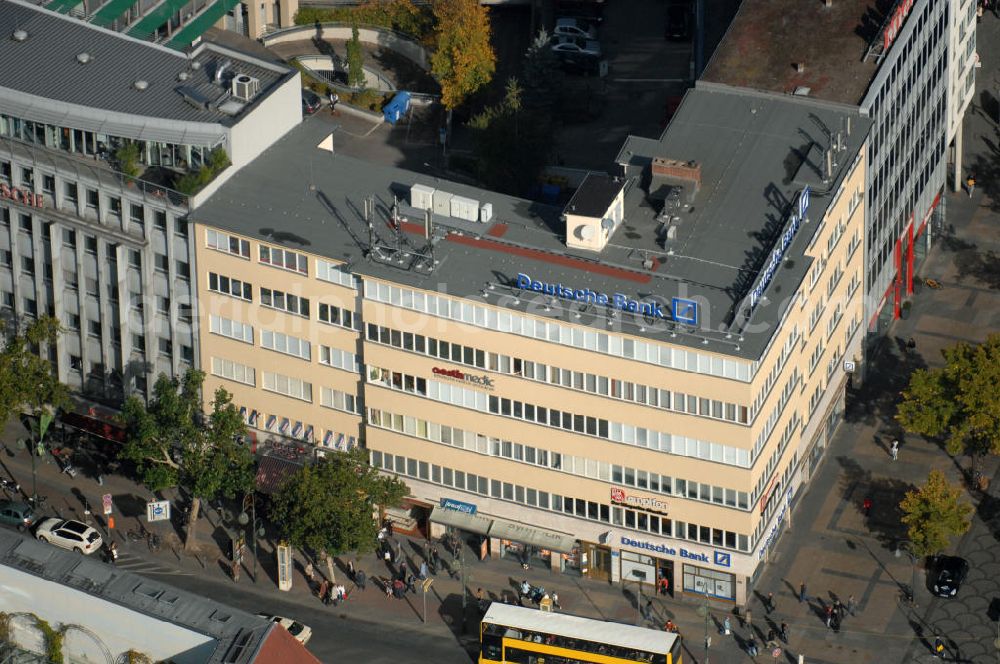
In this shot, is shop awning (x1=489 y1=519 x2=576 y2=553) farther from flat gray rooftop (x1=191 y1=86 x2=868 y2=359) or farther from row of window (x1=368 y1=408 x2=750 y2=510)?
flat gray rooftop (x1=191 y1=86 x2=868 y2=359)

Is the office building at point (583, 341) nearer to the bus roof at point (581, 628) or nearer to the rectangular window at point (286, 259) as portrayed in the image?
the rectangular window at point (286, 259)

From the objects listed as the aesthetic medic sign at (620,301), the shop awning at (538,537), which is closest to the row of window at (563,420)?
the aesthetic medic sign at (620,301)

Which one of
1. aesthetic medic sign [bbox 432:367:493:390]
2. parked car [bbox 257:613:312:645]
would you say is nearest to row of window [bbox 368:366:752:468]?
aesthetic medic sign [bbox 432:367:493:390]

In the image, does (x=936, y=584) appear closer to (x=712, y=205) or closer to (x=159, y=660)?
(x=712, y=205)

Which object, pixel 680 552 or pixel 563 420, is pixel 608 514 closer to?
pixel 680 552

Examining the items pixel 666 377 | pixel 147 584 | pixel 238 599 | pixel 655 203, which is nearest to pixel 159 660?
pixel 147 584

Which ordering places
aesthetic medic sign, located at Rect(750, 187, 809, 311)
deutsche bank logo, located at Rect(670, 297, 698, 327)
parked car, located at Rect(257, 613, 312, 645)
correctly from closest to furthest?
deutsche bank logo, located at Rect(670, 297, 698, 327) < aesthetic medic sign, located at Rect(750, 187, 809, 311) < parked car, located at Rect(257, 613, 312, 645)
